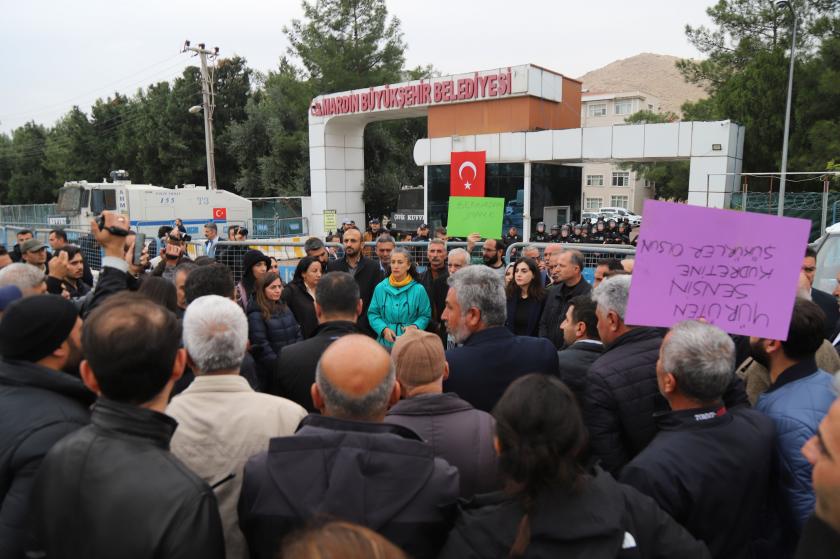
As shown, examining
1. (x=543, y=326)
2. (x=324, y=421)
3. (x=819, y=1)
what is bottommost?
(x=543, y=326)

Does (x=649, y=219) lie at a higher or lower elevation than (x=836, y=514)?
higher

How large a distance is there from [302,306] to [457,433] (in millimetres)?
3682

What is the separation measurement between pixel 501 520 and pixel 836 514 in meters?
0.80

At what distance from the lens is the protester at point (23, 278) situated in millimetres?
3924

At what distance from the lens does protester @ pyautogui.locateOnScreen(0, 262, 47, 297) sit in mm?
3924

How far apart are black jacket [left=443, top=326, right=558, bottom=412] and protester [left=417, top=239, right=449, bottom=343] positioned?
306cm

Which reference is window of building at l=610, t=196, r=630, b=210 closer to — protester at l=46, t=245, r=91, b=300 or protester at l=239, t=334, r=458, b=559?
protester at l=46, t=245, r=91, b=300

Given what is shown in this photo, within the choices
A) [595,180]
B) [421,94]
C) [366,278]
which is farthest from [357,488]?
[595,180]

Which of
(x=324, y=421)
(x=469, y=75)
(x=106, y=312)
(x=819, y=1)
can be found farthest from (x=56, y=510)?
(x=819, y=1)

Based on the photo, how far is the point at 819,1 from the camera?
23.3 meters

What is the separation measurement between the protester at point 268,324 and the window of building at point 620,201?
79.3 metres

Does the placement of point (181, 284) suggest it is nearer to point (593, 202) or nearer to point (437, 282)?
point (437, 282)

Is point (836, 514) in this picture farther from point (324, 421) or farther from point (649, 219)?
point (649, 219)

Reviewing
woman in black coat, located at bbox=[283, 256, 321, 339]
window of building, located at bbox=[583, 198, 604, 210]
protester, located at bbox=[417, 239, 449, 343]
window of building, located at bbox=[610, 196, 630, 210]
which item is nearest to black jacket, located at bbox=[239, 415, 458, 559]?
woman in black coat, located at bbox=[283, 256, 321, 339]
